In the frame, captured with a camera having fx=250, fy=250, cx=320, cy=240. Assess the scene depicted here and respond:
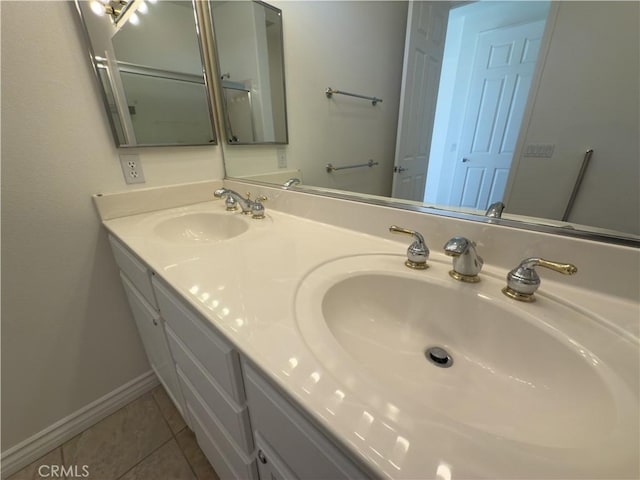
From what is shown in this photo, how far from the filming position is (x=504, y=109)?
0.62 meters

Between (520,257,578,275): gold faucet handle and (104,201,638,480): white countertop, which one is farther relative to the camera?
(520,257,578,275): gold faucet handle

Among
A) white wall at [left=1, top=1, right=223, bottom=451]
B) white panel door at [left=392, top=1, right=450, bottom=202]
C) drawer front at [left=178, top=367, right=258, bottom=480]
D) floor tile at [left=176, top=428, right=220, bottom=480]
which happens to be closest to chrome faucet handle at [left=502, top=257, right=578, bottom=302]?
white panel door at [left=392, top=1, right=450, bottom=202]

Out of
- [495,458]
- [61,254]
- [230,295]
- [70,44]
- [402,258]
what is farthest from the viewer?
[61,254]

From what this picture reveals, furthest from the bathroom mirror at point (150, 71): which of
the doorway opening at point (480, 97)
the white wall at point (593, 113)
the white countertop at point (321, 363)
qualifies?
the white wall at point (593, 113)

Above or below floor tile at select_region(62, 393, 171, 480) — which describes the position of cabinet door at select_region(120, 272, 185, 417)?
above

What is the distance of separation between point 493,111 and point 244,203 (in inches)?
36.3

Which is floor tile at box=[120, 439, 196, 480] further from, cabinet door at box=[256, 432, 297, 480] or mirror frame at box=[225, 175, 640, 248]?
mirror frame at box=[225, 175, 640, 248]

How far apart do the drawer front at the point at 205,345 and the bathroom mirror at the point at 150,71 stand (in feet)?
2.56

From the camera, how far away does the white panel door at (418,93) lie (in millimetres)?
766

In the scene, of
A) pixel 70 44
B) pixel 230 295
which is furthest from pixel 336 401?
pixel 70 44

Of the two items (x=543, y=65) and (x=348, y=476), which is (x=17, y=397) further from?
(x=543, y=65)

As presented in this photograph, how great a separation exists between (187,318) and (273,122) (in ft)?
3.45

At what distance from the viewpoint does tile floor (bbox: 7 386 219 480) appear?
97cm

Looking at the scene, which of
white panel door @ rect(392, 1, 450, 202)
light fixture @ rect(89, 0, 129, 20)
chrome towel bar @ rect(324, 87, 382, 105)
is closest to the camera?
white panel door @ rect(392, 1, 450, 202)
